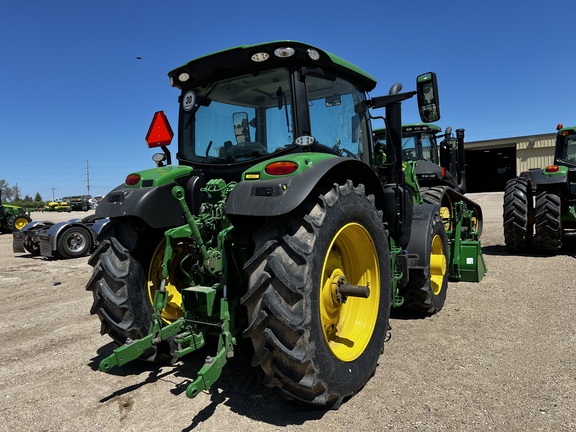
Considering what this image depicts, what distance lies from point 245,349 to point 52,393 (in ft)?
4.89

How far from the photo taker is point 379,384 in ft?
10.2

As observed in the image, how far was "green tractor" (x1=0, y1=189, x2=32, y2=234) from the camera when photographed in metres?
18.8

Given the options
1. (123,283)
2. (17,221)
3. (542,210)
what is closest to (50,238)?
(123,283)

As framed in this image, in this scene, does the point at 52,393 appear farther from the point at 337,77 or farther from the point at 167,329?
the point at 337,77

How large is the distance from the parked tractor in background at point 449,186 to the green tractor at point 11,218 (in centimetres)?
1699

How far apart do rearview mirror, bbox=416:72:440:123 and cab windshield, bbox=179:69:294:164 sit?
1.33 metres

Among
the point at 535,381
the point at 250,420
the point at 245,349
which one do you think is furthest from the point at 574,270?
the point at 250,420

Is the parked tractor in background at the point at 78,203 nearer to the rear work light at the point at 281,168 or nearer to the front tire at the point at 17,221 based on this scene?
the front tire at the point at 17,221

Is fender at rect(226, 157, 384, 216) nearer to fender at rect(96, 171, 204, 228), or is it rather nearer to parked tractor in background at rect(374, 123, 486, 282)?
fender at rect(96, 171, 204, 228)

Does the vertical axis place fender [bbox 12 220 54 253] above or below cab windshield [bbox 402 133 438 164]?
below

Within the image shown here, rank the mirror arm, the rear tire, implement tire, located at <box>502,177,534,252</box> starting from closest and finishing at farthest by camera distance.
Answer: the mirror arm, the rear tire, implement tire, located at <box>502,177,534,252</box>

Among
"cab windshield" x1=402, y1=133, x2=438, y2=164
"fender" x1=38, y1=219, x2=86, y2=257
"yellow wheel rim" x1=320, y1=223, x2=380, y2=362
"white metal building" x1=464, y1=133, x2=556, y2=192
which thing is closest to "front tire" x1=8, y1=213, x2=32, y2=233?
"fender" x1=38, y1=219, x2=86, y2=257

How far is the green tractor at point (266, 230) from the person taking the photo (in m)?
2.54

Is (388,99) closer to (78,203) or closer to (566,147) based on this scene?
(566,147)
